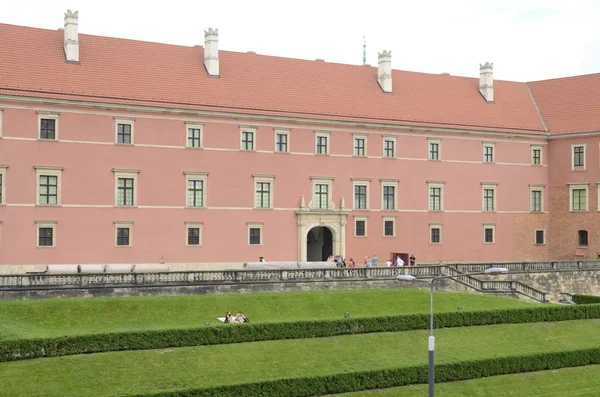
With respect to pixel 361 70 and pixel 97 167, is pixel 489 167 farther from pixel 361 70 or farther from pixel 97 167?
pixel 97 167

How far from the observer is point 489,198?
6512 cm

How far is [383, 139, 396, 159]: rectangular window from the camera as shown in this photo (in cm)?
6106

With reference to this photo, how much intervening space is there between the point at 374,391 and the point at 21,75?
2795cm

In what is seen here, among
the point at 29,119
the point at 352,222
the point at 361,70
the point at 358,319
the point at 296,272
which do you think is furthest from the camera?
the point at 361,70

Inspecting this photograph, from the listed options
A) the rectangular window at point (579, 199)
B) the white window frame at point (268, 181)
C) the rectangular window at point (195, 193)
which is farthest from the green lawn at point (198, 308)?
the rectangular window at point (579, 199)

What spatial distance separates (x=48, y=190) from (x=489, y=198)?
30.7 m

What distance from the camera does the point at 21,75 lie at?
5034 cm

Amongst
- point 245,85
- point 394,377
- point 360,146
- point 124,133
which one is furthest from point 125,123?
point 394,377

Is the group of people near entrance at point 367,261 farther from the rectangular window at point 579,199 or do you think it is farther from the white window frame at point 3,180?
the white window frame at point 3,180

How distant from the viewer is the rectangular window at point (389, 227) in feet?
198

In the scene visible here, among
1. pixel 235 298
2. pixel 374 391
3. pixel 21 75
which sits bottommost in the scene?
pixel 374 391

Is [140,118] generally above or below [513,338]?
above

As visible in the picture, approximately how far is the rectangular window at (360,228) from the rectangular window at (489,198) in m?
10.1

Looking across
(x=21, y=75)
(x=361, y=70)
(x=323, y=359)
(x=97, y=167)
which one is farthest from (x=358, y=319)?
(x=361, y=70)
